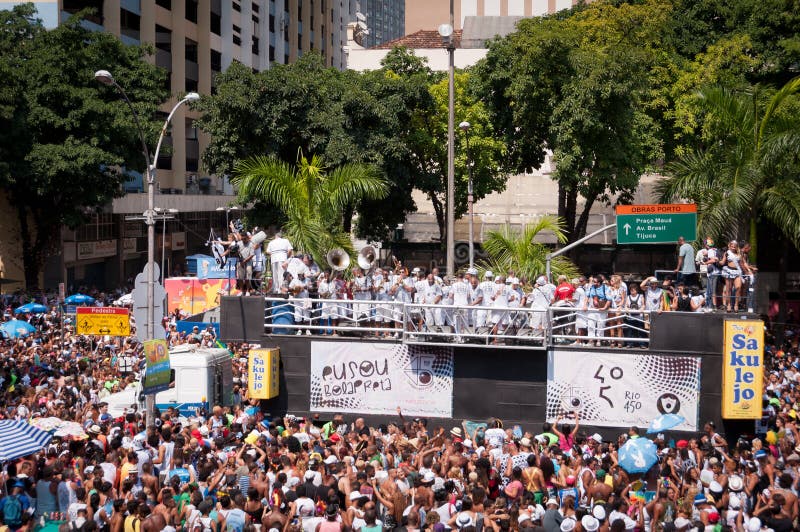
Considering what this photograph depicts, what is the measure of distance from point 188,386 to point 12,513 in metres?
8.03

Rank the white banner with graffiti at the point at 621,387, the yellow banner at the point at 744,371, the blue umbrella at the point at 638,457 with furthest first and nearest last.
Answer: the white banner with graffiti at the point at 621,387 < the yellow banner at the point at 744,371 < the blue umbrella at the point at 638,457

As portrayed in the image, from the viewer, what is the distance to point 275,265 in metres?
20.3

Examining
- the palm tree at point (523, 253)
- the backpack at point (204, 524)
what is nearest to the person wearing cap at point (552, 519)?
the backpack at point (204, 524)

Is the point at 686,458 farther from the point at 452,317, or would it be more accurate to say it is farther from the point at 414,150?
the point at 414,150

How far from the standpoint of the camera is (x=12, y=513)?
40.1ft

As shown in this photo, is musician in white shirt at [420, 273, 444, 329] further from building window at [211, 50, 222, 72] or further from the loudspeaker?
building window at [211, 50, 222, 72]

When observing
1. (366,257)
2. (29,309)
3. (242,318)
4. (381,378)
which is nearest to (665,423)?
(381,378)

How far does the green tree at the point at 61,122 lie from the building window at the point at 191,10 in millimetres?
17597

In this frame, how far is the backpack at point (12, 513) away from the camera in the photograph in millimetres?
12227

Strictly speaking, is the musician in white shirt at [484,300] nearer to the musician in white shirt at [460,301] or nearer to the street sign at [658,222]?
the musician in white shirt at [460,301]

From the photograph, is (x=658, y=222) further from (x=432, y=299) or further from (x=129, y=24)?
(x=129, y=24)

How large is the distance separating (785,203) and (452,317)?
38.4 feet

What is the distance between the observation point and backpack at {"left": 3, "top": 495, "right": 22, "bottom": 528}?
12227 mm

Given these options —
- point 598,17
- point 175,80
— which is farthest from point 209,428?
point 175,80
